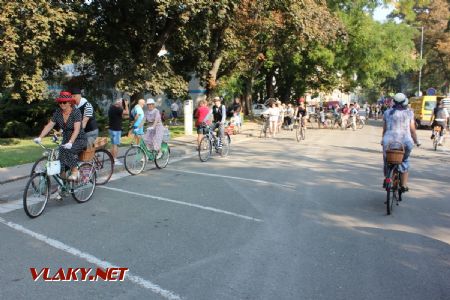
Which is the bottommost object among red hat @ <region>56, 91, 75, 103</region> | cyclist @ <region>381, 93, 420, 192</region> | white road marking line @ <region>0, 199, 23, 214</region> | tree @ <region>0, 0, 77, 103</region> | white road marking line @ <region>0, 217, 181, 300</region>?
white road marking line @ <region>0, 217, 181, 300</region>

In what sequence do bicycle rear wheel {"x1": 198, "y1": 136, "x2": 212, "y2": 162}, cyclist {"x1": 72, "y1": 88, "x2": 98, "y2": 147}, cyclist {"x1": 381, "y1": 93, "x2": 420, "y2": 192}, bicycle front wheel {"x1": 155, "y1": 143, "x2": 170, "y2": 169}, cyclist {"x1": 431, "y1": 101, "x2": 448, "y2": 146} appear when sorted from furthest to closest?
cyclist {"x1": 431, "y1": 101, "x2": 448, "y2": 146}, bicycle rear wheel {"x1": 198, "y1": 136, "x2": 212, "y2": 162}, bicycle front wheel {"x1": 155, "y1": 143, "x2": 170, "y2": 169}, cyclist {"x1": 72, "y1": 88, "x2": 98, "y2": 147}, cyclist {"x1": 381, "y1": 93, "x2": 420, "y2": 192}

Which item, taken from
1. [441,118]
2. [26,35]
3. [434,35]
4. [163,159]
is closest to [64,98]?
[163,159]

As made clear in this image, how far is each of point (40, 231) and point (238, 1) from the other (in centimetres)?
1409

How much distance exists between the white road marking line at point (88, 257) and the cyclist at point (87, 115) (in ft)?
7.18

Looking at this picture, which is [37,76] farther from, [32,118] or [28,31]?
[32,118]

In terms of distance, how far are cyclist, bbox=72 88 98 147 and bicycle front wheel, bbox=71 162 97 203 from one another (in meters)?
0.45

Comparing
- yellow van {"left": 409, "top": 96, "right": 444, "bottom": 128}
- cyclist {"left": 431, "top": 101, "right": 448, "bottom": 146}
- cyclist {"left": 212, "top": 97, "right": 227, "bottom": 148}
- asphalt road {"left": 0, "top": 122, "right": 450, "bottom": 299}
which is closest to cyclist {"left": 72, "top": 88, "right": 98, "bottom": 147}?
asphalt road {"left": 0, "top": 122, "right": 450, "bottom": 299}

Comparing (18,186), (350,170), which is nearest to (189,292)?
(18,186)

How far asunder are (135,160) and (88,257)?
570 cm

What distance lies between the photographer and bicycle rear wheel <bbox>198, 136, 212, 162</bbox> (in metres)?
13.0

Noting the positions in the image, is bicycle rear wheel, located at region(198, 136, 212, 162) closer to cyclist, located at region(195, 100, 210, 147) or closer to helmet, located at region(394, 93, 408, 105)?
cyclist, located at region(195, 100, 210, 147)

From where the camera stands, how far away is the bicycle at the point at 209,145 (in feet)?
42.8

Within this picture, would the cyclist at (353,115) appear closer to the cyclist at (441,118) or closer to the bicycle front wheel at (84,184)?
the cyclist at (441,118)

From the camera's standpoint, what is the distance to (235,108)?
21.7m
